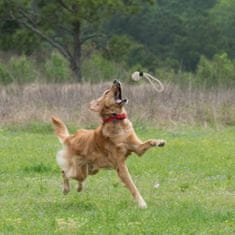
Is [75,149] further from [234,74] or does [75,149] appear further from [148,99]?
[234,74]

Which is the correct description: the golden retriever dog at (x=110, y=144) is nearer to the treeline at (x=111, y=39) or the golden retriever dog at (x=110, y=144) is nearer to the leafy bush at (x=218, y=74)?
the leafy bush at (x=218, y=74)

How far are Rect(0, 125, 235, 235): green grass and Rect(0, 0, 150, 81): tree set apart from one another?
21431mm

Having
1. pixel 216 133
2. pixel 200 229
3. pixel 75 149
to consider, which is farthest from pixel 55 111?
pixel 200 229

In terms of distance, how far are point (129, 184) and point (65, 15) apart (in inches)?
1186

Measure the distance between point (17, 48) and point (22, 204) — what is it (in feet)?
113

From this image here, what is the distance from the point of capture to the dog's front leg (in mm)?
8781

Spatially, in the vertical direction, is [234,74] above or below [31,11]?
below


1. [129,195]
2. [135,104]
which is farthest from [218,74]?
[129,195]

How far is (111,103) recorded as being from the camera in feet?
29.5

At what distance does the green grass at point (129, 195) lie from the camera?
294 inches

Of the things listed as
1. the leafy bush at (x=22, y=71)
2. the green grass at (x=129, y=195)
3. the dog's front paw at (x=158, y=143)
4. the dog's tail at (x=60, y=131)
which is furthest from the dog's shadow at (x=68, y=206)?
the leafy bush at (x=22, y=71)

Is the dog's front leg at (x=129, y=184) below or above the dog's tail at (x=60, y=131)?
below

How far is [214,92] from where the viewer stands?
23766 millimetres

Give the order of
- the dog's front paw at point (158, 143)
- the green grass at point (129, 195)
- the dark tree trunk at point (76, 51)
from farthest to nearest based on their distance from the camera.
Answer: the dark tree trunk at point (76, 51), the dog's front paw at point (158, 143), the green grass at point (129, 195)
